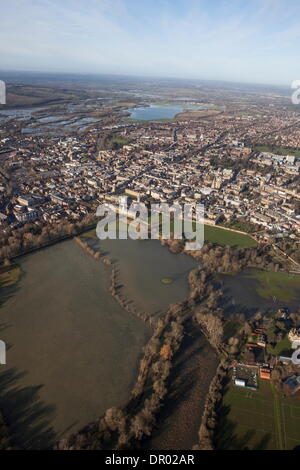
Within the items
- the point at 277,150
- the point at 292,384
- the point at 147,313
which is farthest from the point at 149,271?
the point at 277,150

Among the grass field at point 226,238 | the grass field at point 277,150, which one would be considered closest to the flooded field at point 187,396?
the grass field at point 226,238

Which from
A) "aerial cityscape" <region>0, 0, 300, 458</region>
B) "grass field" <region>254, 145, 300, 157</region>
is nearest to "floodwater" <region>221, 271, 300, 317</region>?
"aerial cityscape" <region>0, 0, 300, 458</region>

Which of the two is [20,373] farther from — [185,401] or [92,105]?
[92,105]

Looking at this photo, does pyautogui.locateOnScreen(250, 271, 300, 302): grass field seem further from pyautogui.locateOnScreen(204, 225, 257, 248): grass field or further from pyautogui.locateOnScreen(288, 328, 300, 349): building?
pyautogui.locateOnScreen(204, 225, 257, 248): grass field

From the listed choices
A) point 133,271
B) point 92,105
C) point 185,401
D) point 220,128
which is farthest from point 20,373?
point 92,105

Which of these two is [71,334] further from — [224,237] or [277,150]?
[277,150]
